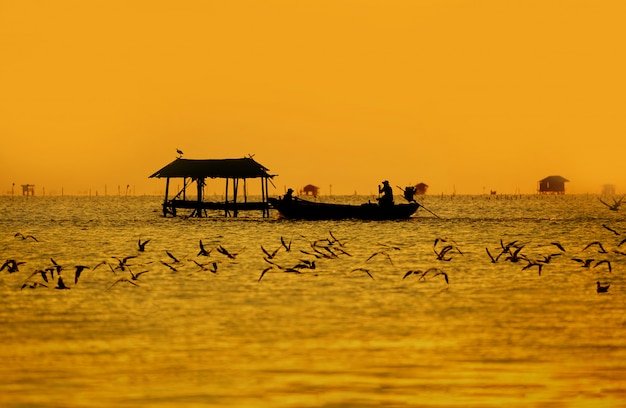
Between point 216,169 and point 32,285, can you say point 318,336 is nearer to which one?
point 32,285

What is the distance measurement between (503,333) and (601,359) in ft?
11.6

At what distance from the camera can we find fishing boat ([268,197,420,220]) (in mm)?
69875

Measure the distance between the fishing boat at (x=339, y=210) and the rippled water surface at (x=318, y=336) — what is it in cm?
2888

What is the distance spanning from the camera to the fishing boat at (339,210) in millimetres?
69875

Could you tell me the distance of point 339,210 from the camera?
235 feet

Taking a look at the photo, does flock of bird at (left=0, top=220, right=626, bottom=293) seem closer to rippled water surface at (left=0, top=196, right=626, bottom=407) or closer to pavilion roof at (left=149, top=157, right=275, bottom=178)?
rippled water surface at (left=0, top=196, right=626, bottom=407)

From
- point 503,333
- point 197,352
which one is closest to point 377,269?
point 503,333

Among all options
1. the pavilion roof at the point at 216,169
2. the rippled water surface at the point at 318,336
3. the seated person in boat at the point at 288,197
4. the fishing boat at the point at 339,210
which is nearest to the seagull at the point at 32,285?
the rippled water surface at the point at 318,336

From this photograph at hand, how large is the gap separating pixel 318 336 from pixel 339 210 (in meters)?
51.5

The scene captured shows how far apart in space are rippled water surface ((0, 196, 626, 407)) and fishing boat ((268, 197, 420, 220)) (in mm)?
28877

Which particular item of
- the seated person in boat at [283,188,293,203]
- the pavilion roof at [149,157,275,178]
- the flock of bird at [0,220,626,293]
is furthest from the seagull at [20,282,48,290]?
the pavilion roof at [149,157,275,178]

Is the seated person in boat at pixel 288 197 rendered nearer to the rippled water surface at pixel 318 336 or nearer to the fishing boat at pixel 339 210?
the fishing boat at pixel 339 210

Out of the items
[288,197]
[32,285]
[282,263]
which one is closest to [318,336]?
[32,285]

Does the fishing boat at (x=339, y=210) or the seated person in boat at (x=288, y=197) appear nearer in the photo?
the fishing boat at (x=339, y=210)
